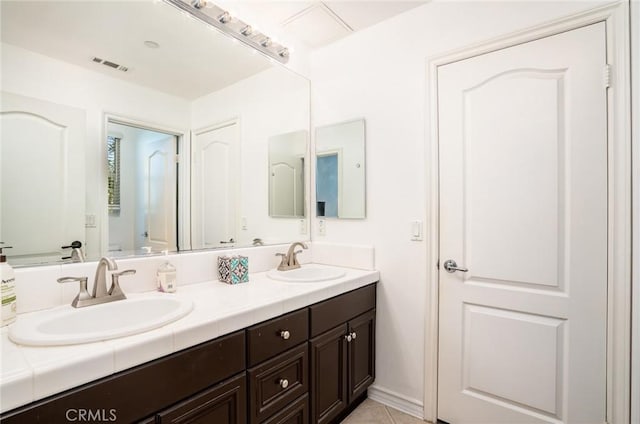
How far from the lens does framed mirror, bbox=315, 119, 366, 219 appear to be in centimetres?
208

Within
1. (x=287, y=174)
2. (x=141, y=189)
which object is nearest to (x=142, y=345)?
(x=141, y=189)

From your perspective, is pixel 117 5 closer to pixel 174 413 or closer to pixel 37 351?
pixel 37 351

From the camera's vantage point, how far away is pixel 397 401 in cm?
191

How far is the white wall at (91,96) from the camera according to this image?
115 cm

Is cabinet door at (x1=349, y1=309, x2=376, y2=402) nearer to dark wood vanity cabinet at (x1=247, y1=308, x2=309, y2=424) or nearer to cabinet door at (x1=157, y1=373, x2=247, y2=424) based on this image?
dark wood vanity cabinet at (x1=247, y1=308, x2=309, y2=424)

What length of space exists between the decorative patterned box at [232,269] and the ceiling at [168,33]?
2.98 feet

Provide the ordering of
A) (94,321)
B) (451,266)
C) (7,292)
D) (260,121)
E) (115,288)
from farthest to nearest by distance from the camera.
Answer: (260,121) → (451,266) → (115,288) → (94,321) → (7,292)

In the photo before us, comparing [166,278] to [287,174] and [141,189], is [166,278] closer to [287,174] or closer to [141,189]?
[141,189]

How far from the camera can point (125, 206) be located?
1431mm

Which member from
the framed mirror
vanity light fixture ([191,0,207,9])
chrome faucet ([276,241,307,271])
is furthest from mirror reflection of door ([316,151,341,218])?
vanity light fixture ([191,0,207,9])

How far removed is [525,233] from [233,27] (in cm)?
197

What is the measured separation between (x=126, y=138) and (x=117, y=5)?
585 mm

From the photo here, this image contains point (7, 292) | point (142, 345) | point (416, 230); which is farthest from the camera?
point (416, 230)

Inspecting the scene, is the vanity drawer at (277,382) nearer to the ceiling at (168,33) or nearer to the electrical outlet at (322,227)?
the electrical outlet at (322,227)
